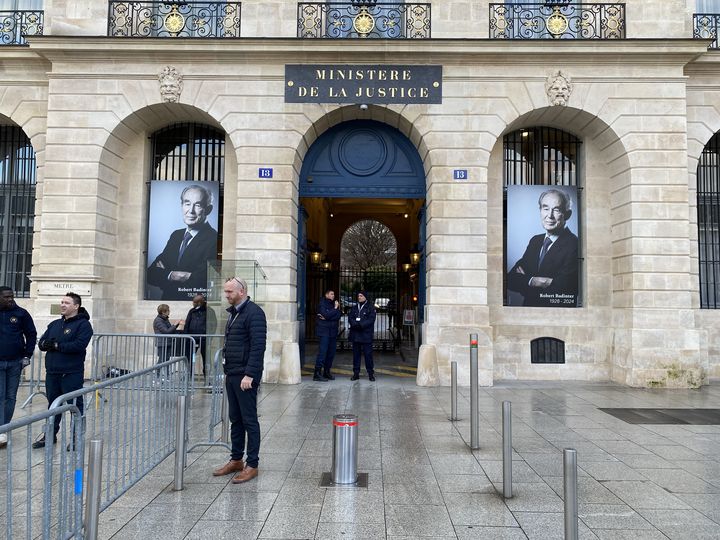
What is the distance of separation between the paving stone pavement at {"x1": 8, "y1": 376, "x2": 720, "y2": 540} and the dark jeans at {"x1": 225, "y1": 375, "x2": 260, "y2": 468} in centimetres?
33

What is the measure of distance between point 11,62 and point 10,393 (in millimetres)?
9658

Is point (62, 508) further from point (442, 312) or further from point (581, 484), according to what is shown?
point (442, 312)

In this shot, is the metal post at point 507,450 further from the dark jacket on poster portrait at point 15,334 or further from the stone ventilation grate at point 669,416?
the dark jacket on poster portrait at point 15,334

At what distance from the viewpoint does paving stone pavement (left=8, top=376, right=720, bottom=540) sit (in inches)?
175

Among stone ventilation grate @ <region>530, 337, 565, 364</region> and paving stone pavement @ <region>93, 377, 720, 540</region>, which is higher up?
stone ventilation grate @ <region>530, 337, 565, 364</region>

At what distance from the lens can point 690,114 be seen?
41.6 feet

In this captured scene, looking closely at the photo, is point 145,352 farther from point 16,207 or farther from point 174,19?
point 174,19

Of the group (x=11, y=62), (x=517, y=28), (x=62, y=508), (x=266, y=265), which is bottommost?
(x=62, y=508)

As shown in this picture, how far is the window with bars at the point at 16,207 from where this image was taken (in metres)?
13.3

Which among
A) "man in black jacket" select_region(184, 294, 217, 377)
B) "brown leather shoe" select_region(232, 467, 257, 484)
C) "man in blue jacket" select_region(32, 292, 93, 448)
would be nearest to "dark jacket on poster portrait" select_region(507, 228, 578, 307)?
"man in black jacket" select_region(184, 294, 217, 377)

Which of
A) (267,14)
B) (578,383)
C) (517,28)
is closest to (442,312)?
(578,383)

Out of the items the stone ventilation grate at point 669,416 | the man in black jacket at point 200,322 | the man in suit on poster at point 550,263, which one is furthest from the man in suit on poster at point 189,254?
the stone ventilation grate at point 669,416

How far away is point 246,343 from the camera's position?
562 cm

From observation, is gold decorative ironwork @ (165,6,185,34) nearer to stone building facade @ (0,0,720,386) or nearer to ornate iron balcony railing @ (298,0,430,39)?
stone building facade @ (0,0,720,386)
